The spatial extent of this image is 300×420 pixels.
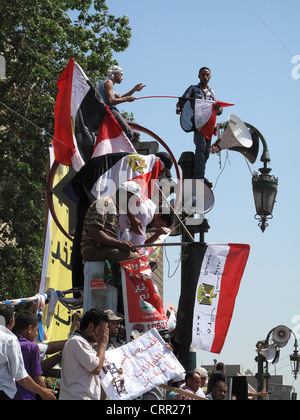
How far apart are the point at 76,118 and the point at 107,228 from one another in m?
1.82

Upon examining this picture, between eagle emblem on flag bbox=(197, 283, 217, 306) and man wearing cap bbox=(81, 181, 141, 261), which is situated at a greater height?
man wearing cap bbox=(81, 181, 141, 261)

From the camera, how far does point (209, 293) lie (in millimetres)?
10078

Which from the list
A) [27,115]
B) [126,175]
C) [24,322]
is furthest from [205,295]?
[27,115]

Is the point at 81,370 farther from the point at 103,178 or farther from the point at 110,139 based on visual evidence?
the point at 110,139

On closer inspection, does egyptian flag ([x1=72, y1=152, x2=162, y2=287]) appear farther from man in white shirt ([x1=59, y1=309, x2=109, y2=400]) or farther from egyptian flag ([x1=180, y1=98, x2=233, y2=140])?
man in white shirt ([x1=59, y1=309, x2=109, y2=400])

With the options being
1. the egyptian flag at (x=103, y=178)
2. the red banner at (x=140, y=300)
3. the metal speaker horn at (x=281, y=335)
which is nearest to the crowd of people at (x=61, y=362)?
the red banner at (x=140, y=300)

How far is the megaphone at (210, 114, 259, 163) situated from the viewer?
1161cm

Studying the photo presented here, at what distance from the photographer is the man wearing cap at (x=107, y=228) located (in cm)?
950

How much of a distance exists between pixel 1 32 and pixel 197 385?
14497 millimetres

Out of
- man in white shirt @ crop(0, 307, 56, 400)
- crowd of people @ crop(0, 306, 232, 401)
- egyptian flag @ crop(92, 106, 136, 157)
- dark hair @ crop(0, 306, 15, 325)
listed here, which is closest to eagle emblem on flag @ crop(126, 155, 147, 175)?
egyptian flag @ crop(92, 106, 136, 157)

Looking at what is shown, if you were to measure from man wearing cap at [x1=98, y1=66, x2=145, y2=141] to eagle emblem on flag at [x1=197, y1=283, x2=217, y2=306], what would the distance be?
250cm

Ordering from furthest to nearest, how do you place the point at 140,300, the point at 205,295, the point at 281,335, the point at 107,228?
the point at 281,335, the point at 205,295, the point at 107,228, the point at 140,300

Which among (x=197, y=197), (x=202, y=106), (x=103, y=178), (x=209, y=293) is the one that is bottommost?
(x=209, y=293)

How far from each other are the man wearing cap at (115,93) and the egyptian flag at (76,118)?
0.65ft
